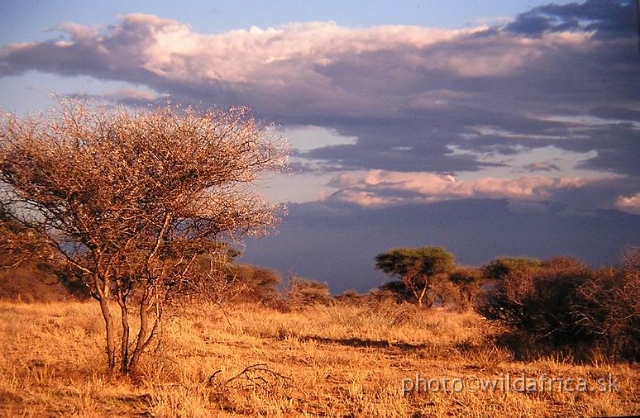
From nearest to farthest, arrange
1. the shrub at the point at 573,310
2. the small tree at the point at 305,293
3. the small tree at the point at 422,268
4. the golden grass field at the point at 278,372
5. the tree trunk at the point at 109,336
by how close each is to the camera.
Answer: the golden grass field at the point at 278,372, the tree trunk at the point at 109,336, the shrub at the point at 573,310, the small tree at the point at 305,293, the small tree at the point at 422,268

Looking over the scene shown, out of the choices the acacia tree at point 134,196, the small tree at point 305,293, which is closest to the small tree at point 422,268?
the small tree at point 305,293

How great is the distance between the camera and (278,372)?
1232cm

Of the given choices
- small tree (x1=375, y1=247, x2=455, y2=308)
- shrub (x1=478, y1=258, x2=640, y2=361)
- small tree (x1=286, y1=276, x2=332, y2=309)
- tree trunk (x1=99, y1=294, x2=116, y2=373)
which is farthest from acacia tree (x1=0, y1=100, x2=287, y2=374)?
small tree (x1=375, y1=247, x2=455, y2=308)

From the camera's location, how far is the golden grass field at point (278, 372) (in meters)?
9.11

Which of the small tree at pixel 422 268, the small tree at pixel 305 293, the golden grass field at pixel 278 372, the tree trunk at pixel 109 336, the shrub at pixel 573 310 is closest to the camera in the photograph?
the golden grass field at pixel 278 372

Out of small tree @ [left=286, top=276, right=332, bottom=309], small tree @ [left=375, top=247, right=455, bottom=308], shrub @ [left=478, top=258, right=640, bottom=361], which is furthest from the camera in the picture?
small tree @ [left=375, top=247, right=455, bottom=308]

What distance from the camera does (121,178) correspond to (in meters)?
10.2

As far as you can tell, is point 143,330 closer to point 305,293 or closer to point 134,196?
point 134,196

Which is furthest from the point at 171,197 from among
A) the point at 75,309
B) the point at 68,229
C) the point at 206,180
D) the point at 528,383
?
the point at 75,309

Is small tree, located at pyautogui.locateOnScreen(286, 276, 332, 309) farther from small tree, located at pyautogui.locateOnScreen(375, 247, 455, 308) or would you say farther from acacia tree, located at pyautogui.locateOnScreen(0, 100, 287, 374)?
acacia tree, located at pyautogui.locateOnScreen(0, 100, 287, 374)

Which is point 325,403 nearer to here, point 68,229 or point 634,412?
point 634,412

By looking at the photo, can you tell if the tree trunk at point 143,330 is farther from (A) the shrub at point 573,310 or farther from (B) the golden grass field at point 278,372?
(A) the shrub at point 573,310

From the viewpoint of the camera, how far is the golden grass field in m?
9.11

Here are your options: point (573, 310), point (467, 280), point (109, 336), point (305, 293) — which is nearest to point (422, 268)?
point (467, 280)
